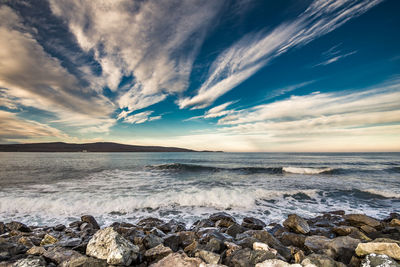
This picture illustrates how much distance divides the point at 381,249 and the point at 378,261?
423mm

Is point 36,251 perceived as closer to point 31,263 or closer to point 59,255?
point 59,255

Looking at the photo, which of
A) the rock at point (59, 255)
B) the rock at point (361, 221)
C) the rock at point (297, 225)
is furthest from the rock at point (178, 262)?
the rock at point (361, 221)

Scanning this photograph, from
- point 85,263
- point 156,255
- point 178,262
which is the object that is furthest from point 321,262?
point 85,263

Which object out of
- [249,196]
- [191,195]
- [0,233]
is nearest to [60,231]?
[0,233]

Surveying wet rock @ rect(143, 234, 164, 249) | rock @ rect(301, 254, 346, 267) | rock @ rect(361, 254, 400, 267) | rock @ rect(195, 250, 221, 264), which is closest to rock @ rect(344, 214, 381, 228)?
rock @ rect(361, 254, 400, 267)

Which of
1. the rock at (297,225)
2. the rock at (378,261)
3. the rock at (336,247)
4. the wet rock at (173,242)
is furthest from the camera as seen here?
the rock at (297,225)

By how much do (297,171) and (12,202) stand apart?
27378mm

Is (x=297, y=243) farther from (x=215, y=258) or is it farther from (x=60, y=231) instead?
(x=60, y=231)

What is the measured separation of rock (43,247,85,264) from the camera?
10.4 ft

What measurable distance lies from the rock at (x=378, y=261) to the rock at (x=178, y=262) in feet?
9.22

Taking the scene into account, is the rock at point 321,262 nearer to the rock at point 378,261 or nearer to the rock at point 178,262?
the rock at point 378,261

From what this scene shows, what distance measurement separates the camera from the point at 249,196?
33.0 feet

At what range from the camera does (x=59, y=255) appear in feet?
10.7

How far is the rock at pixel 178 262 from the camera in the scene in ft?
9.53
